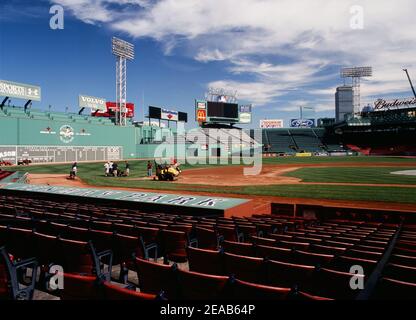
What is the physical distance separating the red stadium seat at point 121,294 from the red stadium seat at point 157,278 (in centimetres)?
74

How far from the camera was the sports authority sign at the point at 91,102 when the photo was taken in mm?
71375

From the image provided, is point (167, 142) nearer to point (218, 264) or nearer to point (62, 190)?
Answer: point (62, 190)

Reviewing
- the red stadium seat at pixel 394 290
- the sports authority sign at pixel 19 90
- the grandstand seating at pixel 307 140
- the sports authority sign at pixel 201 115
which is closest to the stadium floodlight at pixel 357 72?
the grandstand seating at pixel 307 140

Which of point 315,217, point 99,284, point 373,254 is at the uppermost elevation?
point 99,284

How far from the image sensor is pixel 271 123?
12012cm

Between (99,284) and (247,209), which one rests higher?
(99,284)

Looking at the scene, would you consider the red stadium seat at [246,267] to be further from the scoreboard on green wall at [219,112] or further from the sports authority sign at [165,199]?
the scoreboard on green wall at [219,112]

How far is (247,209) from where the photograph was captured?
1330 cm

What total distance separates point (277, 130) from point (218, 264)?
103548 mm

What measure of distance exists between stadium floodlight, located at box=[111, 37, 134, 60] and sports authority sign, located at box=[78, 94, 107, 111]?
12362mm

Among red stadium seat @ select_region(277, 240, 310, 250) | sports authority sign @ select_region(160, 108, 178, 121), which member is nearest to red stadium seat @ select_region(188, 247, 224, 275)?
red stadium seat @ select_region(277, 240, 310, 250)

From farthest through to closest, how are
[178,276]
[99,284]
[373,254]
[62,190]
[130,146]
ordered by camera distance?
[130,146] → [62,190] → [373,254] → [178,276] → [99,284]

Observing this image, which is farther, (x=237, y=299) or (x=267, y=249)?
(x=267, y=249)

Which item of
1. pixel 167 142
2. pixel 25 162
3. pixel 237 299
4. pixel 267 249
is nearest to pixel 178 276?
pixel 237 299
